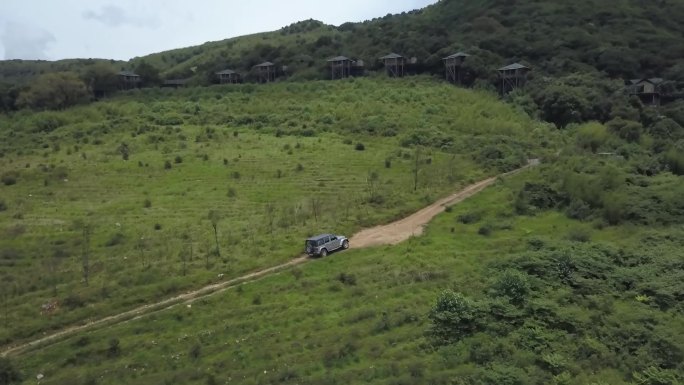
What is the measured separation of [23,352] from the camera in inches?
986

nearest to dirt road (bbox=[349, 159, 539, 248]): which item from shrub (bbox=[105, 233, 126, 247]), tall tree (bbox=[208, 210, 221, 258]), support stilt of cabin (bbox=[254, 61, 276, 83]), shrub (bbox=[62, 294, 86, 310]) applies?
tall tree (bbox=[208, 210, 221, 258])

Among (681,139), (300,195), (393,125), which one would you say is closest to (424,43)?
(393,125)

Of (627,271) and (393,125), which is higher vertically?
(393,125)

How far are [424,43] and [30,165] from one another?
184 feet

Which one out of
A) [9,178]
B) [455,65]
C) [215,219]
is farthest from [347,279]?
[455,65]

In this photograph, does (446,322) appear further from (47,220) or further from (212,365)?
(47,220)

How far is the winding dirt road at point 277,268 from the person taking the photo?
85.6ft

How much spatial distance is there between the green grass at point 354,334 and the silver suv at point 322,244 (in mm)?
923

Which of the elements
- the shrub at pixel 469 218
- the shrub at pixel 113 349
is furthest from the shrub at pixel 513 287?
the shrub at pixel 113 349

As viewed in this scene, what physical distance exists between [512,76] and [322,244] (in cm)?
5319

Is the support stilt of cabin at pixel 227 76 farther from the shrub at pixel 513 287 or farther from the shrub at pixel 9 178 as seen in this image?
the shrub at pixel 513 287

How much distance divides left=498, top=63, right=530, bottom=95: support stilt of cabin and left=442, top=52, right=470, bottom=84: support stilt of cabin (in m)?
5.46

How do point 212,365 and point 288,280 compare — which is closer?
point 212,365

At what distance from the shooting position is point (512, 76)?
78.8 metres
